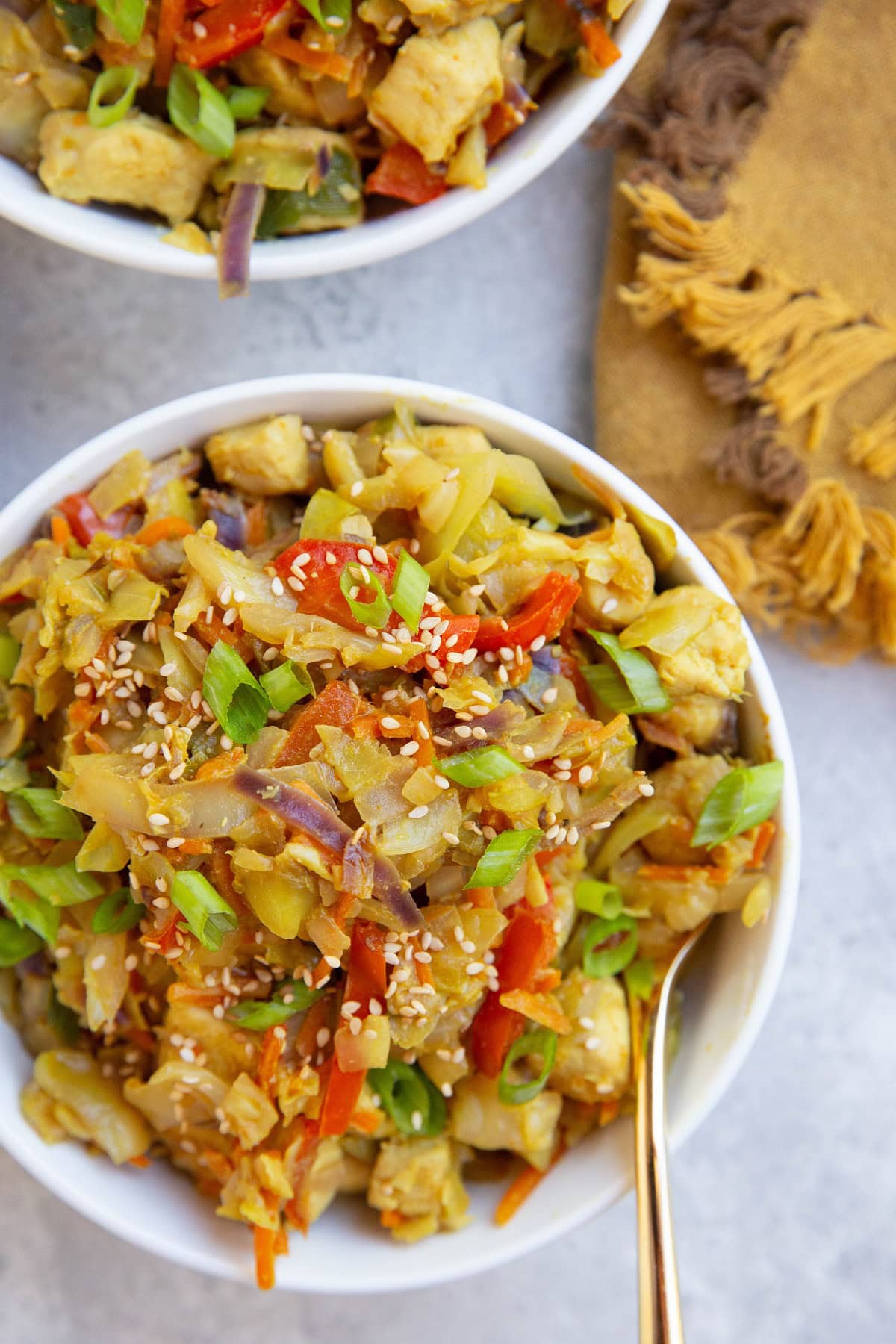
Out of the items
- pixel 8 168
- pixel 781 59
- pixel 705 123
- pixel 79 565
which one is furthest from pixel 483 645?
pixel 781 59

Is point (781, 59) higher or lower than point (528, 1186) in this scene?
higher

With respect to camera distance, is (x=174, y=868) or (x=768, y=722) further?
(x=768, y=722)

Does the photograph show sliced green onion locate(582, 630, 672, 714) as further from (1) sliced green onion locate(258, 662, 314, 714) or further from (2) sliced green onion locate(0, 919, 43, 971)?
(2) sliced green onion locate(0, 919, 43, 971)

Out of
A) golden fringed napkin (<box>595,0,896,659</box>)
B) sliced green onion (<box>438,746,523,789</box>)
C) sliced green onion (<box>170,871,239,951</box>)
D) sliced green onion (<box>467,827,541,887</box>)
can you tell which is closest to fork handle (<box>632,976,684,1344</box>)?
sliced green onion (<box>467,827,541,887</box>)

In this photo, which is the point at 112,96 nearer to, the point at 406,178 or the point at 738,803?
the point at 406,178

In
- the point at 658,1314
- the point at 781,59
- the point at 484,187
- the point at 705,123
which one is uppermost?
the point at 781,59

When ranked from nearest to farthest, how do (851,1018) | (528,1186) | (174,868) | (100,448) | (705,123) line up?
(174,868)
(100,448)
(528,1186)
(705,123)
(851,1018)

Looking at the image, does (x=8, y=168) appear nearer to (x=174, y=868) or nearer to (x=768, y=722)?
(x=174, y=868)
